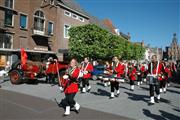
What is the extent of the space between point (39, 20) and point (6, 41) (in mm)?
6083

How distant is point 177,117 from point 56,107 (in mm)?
4116

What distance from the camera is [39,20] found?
97.3ft

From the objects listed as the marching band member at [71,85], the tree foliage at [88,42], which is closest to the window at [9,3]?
the tree foliage at [88,42]

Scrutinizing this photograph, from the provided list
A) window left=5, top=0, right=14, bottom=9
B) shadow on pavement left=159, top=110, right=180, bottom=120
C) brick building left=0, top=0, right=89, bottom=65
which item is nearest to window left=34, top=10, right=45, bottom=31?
brick building left=0, top=0, right=89, bottom=65

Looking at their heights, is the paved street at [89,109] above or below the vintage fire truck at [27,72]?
below

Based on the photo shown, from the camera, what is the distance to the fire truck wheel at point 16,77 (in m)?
13.9

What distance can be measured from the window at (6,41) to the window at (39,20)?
4295 millimetres

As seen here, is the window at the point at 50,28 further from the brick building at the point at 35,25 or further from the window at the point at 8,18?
the window at the point at 8,18

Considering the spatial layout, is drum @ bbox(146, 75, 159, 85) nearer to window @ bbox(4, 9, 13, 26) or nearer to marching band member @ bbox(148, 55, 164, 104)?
marching band member @ bbox(148, 55, 164, 104)

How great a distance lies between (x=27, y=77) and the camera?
1387 cm

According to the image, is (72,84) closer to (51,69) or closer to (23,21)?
(51,69)

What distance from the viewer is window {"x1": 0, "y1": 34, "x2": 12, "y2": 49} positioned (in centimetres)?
2453

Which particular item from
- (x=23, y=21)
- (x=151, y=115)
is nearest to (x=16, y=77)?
(x=151, y=115)

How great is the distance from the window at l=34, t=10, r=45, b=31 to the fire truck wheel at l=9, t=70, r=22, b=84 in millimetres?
15447
